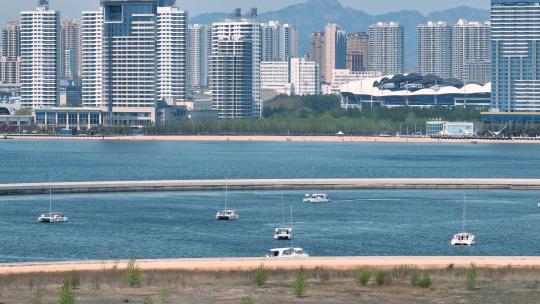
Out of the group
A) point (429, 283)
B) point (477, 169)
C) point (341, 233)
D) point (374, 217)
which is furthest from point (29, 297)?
point (477, 169)

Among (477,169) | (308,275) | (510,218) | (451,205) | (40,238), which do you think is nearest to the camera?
(308,275)

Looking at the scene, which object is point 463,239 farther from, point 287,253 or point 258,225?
point 258,225

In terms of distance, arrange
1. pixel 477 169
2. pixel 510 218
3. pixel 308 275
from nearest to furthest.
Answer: pixel 308 275
pixel 510 218
pixel 477 169

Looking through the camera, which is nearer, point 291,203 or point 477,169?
point 291,203

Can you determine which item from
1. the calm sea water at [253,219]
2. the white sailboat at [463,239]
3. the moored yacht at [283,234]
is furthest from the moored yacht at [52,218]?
the white sailboat at [463,239]

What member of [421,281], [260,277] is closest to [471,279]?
[421,281]

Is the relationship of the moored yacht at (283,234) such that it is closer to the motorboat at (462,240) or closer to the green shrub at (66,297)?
the motorboat at (462,240)

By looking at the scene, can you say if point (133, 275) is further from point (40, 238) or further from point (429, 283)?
point (40, 238)
